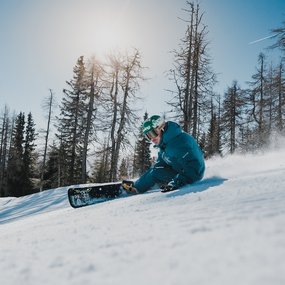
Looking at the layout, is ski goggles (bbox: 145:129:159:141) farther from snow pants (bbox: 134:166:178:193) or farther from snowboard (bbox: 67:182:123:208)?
snowboard (bbox: 67:182:123:208)

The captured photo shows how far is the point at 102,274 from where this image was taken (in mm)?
1505

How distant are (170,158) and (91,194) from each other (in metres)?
1.73

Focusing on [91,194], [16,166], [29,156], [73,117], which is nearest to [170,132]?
[91,194]

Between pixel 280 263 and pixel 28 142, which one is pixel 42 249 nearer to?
pixel 280 263

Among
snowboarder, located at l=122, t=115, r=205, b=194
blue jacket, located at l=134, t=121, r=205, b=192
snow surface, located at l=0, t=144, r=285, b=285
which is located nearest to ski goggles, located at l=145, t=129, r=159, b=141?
snowboarder, located at l=122, t=115, r=205, b=194

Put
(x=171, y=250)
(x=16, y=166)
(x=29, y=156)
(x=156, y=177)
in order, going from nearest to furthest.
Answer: (x=171, y=250)
(x=156, y=177)
(x=16, y=166)
(x=29, y=156)

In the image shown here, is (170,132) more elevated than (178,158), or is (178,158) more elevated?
(170,132)

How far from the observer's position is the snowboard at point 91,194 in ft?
19.4

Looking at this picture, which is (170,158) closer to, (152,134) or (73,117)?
(152,134)

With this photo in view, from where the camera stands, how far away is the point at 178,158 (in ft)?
17.9

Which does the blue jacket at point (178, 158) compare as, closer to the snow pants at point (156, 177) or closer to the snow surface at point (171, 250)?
the snow pants at point (156, 177)

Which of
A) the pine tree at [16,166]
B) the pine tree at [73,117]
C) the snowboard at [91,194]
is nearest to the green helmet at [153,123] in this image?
the snowboard at [91,194]

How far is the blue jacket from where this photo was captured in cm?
529

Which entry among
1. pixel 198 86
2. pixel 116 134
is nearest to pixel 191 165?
pixel 198 86
